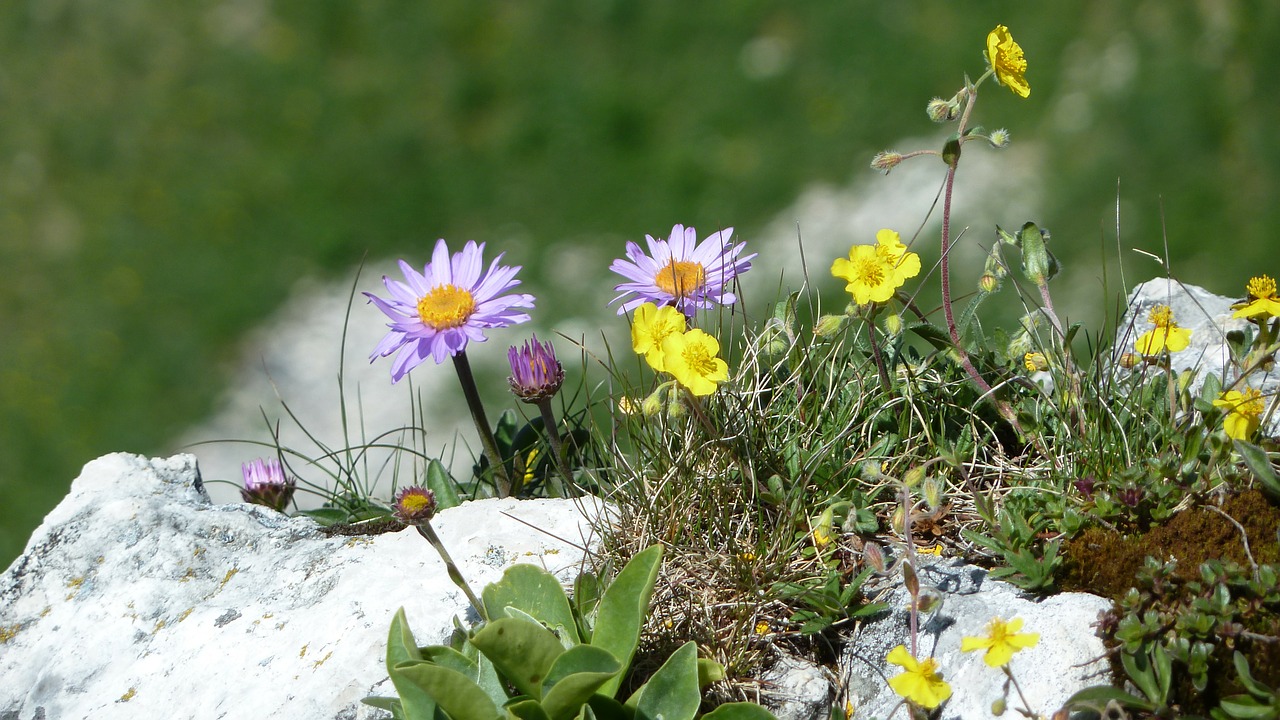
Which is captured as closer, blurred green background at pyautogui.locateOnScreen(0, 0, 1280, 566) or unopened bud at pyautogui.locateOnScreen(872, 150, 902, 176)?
unopened bud at pyautogui.locateOnScreen(872, 150, 902, 176)

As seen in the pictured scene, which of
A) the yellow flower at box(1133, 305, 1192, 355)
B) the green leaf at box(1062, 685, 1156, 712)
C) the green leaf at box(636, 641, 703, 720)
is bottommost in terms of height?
the green leaf at box(1062, 685, 1156, 712)

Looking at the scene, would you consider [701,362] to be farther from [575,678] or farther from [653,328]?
[575,678]

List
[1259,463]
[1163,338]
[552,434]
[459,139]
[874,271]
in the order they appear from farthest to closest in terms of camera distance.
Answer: [459,139] < [552,434] < [1163,338] < [874,271] < [1259,463]

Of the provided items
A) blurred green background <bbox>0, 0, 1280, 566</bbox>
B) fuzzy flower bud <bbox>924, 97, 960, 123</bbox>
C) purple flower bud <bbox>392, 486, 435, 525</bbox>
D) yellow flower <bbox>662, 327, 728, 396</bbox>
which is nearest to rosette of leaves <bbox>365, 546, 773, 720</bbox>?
purple flower bud <bbox>392, 486, 435, 525</bbox>

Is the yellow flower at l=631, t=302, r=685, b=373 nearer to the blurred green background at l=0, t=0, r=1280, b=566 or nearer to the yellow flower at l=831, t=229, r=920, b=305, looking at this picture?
the yellow flower at l=831, t=229, r=920, b=305

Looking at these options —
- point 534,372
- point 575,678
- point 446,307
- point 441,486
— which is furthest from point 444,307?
point 575,678

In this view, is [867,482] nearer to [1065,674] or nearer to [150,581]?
[1065,674]
